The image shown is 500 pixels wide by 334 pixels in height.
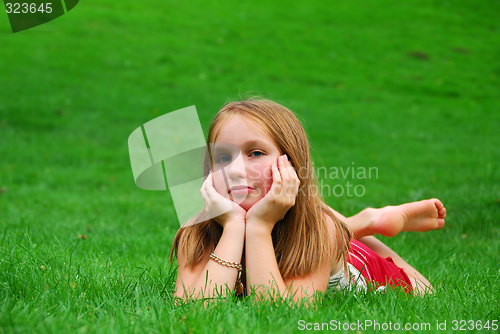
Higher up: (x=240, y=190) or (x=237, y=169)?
(x=237, y=169)

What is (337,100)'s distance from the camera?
1252cm

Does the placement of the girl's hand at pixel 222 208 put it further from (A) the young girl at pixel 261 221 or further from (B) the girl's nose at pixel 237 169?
(B) the girl's nose at pixel 237 169

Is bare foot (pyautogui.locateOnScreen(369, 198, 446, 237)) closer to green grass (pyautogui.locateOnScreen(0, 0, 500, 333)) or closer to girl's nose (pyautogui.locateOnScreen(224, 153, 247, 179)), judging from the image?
green grass (pyautogui.locateOnScreen(0, 0, 500, 333))

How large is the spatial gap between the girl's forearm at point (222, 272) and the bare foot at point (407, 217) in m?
1.21

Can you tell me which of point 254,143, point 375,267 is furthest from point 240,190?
point 375,267

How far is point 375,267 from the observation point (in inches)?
114

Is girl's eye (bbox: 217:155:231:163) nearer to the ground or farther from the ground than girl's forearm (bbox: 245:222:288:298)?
farther from the ground

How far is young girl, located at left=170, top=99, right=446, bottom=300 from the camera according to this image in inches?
87.5

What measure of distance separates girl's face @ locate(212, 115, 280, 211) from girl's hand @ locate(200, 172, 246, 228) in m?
0.06

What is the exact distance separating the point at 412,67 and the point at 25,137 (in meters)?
12.0

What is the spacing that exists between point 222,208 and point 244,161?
268 millimetres

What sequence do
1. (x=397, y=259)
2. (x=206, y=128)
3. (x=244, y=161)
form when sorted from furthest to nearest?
(x=206, y=128), (x=397, y=259), (x=244, y=161)

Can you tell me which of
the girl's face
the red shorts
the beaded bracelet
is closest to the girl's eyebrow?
the girl's face

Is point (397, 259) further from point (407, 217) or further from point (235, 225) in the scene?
point (235, 225)
